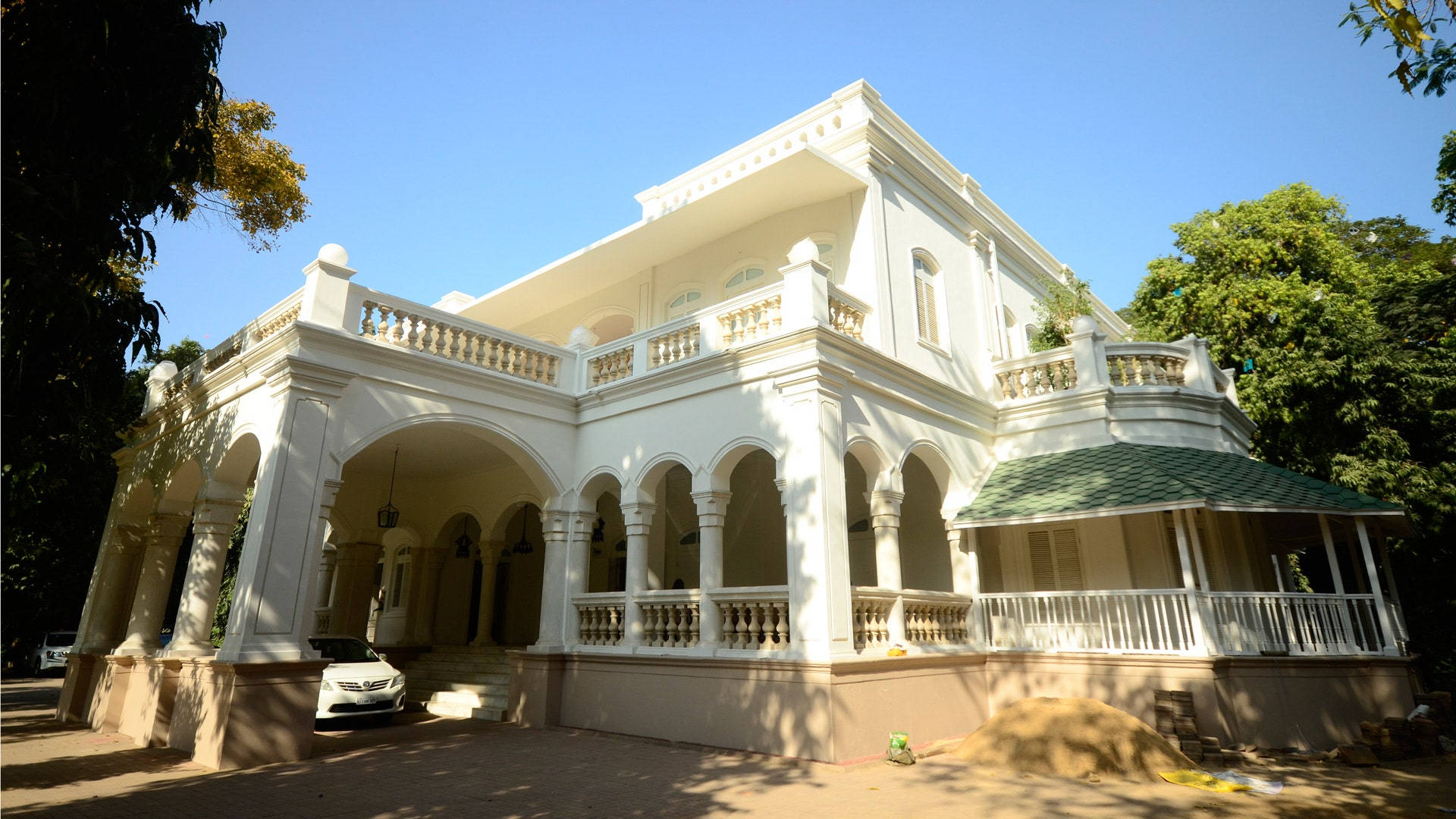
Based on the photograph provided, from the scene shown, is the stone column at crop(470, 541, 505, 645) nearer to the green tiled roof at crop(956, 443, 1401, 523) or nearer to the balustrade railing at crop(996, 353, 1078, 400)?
the green tiled roof at crop(956, 443, 1401, 523)

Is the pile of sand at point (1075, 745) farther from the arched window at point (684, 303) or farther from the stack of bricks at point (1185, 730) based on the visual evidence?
the arched window at point (684, 303)

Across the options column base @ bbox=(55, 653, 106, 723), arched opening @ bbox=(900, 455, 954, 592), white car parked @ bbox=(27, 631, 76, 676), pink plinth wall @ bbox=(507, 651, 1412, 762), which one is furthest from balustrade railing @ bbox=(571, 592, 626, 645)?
white car parked @ bbox=(27, 631, 76, 676)

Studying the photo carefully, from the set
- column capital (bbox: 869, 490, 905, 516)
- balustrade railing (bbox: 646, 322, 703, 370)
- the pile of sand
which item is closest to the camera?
the pile of sand

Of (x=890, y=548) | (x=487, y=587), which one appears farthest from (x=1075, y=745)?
(x=487, y=587)

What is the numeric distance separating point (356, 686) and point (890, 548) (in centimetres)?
800

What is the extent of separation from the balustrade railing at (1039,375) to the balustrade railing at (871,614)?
529 cm

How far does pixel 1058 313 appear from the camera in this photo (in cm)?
1612

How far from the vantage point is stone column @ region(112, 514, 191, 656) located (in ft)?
40.6

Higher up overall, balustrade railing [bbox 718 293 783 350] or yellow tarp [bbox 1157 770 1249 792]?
balustrade railing [bbox 718 293 783 350]

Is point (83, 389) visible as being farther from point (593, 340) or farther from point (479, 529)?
point (479, 529)

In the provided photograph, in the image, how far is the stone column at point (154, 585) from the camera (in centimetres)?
1238

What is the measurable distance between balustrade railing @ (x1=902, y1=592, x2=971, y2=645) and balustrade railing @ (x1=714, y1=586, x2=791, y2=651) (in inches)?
67.1

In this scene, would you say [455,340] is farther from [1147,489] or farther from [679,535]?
[1147,489]

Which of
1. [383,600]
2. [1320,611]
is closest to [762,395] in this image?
[1320,611]
